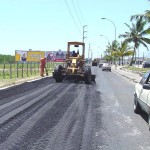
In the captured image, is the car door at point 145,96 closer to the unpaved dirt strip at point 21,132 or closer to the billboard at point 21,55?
the unpaved dirt strip at point 21,132

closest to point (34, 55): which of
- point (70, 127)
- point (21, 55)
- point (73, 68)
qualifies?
point (21, 55)

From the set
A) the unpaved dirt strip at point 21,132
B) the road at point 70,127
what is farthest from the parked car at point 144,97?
the unpaved dirt strip at point 21,132

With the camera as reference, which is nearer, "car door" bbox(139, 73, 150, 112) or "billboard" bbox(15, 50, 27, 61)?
"car door" bbox(139, 73, 150, 112)

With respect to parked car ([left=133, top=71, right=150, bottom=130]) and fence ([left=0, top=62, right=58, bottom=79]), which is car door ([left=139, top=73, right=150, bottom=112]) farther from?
fence ([left=0, top=62, right=58, bottom=79])

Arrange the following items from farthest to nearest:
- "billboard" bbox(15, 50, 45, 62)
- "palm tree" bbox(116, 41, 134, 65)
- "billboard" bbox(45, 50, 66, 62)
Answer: "palm tree" bbox(116, 41, 134, 65) → "billboard" bbox(45, 50, 66, 62) → "billboard" bbox(15, 50, 45, 62)

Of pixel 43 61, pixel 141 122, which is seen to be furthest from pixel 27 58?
pixel 141 122

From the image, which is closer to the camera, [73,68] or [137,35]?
[73,68]

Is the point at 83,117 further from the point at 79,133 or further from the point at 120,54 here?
the point at 120,54

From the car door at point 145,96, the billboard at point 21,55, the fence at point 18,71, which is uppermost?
the billboard at point 21,55

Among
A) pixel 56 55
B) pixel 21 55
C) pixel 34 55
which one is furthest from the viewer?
pixel 56 55

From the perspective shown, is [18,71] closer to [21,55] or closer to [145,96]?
[21,55]

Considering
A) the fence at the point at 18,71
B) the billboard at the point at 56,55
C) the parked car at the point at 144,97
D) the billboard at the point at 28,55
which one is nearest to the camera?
the parked car at the point at 144,97

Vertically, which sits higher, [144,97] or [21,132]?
[144,97]

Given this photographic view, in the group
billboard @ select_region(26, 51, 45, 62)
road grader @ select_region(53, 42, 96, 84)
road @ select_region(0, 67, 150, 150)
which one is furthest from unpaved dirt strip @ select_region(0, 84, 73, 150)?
billboard @ select_region(26, 51, 45, 62)
